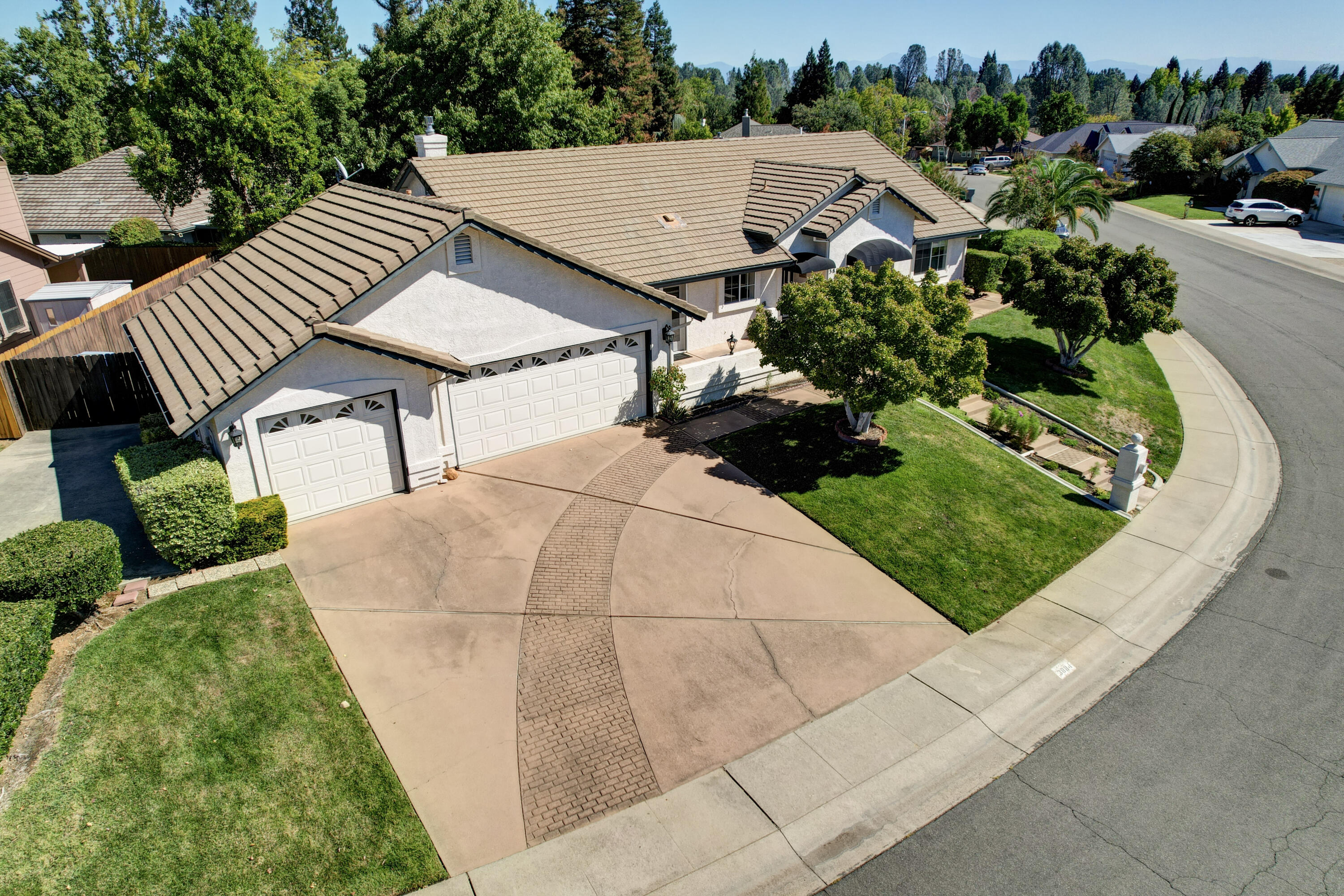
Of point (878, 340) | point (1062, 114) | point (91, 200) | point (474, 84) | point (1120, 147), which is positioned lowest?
point (878, 340)

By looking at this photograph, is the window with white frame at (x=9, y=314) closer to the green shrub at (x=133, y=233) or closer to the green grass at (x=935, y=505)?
the green shrub at (x=133, y=233)

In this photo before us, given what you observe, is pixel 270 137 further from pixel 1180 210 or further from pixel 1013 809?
pixel 1180 210

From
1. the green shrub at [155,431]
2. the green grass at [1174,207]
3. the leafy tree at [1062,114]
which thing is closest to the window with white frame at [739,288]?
the green shrub at [155,431]

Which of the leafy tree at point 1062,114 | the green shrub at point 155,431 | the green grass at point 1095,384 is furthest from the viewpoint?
the leafy tree at point 1062,114

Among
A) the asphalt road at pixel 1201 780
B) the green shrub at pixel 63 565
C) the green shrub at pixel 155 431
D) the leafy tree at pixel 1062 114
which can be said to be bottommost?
the asphalt road at pixel 1201 780

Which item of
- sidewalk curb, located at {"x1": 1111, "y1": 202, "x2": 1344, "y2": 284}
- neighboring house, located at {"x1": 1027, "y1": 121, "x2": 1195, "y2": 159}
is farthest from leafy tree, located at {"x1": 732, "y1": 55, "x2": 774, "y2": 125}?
sidewalk curb, located at {"x1": 1111, "y1": 202, "x2": 1344, "y2": 284}

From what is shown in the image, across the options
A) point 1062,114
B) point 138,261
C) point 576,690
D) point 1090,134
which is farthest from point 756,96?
point 576,690

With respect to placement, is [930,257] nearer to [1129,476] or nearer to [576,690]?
[1129,476]

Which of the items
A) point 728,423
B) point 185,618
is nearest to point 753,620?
point 728,423
